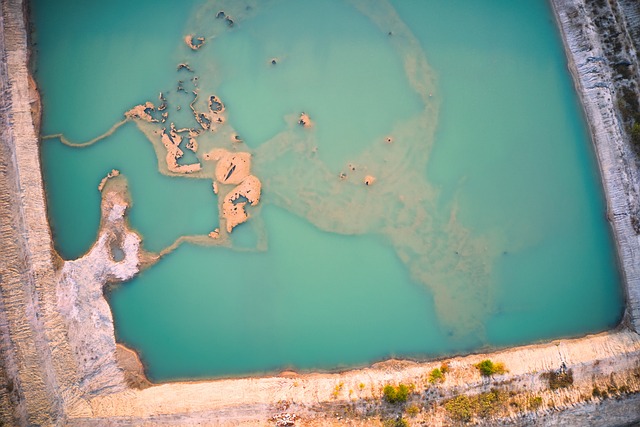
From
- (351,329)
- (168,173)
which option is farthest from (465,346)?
(168,173)

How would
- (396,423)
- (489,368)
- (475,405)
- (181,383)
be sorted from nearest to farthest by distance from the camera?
1. (396,423)
2. (475,405)
3. (489,368)
4. (181,383)

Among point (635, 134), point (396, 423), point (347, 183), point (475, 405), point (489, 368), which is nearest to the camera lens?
point (396, 423)

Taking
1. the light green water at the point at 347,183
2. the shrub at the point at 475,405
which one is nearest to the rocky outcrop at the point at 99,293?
the light green water at the point at 347,183

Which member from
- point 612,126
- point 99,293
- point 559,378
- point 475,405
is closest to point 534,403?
point 559,378

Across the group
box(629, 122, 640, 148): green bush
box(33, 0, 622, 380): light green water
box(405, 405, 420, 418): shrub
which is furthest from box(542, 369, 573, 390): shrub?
box(629, 122, 640, 148): green bush

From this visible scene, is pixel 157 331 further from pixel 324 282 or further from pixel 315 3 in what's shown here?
pixel 315 3

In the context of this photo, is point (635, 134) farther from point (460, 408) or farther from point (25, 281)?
point (25, 281)
